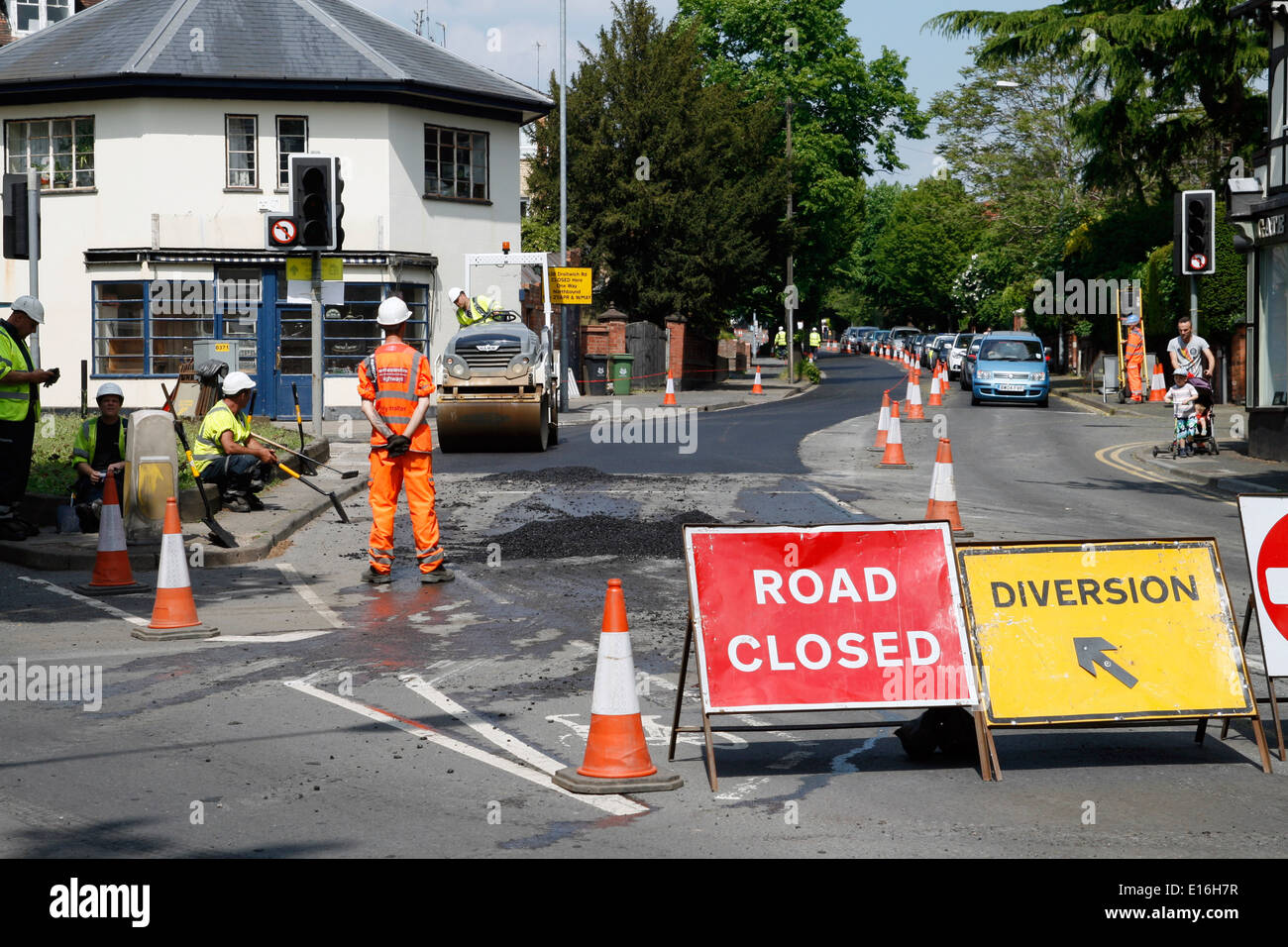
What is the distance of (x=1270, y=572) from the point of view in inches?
270

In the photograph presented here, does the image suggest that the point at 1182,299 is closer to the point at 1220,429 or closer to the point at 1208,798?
the point at 1220,429

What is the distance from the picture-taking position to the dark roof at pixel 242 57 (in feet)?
100

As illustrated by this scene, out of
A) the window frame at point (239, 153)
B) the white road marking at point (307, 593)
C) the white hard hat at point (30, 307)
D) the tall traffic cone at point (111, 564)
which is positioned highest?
the window frame at point (239, 153)

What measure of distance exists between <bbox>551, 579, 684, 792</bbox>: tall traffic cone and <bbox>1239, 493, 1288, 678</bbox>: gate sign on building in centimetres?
278

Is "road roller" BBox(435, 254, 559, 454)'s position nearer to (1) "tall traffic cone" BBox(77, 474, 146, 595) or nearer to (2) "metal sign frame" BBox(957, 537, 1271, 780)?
(1) "tall traffic cone" BBox(77, 474, 146, 595)

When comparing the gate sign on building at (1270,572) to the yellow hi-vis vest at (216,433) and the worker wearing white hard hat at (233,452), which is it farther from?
the yellow hi-vis vest at (216,433)

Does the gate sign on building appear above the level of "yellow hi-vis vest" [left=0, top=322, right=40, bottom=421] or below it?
below

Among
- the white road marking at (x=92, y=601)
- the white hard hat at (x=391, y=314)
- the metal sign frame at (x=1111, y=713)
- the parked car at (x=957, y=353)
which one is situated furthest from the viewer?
the parked car at (x=957, y=353)

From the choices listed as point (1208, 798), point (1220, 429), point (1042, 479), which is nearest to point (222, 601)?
point (1208, 798)

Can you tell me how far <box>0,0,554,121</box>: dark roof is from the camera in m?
30.6

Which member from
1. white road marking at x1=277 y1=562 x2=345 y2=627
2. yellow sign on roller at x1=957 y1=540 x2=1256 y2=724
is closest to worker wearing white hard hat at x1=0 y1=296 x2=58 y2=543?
white road marking at x1=277 y1=562 x2=345 y2=627

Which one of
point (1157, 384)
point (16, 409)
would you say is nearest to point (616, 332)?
Result: point (1157, 384)

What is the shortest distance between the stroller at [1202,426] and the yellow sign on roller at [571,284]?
1368 cm

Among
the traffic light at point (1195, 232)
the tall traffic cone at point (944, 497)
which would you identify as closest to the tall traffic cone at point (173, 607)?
the tall traffic cone at point (944, 497)
